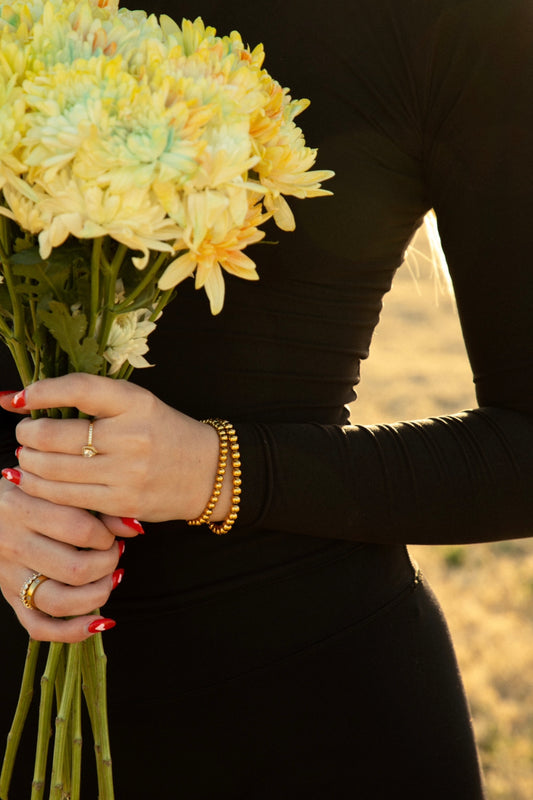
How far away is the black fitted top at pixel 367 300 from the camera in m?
1.36

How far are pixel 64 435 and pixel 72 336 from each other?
0.15 meters

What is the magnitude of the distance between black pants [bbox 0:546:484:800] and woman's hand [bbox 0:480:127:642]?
27 centimetres

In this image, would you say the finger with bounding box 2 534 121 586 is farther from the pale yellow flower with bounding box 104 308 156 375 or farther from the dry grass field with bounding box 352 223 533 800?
the dry grass field with bounding box 352 223 533 800

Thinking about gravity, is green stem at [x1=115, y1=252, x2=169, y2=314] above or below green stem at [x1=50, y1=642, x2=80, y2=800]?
above

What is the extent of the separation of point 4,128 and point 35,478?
47 centimetres

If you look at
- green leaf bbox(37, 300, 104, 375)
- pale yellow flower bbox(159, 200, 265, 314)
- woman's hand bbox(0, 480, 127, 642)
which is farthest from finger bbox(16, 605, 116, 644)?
pale yellow flower bbox(159, 200, 265, 314)

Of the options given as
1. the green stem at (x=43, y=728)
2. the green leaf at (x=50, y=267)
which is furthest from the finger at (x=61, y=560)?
the green leaf at (x=50, y=267)

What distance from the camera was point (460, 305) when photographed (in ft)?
4.73

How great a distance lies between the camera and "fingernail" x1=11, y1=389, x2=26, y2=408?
1.22 m

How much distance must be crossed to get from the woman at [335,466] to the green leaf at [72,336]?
0.17m

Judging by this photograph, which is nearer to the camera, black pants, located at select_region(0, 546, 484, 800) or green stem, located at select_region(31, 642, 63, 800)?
green stem, located at select_region(31, 642, 63, 800)

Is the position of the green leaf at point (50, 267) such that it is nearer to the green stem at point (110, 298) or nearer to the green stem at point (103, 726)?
the green stem at point (110, 298)

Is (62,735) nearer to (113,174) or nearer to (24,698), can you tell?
(24,698)

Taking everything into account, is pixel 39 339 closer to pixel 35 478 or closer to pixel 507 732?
pixel 35 478
